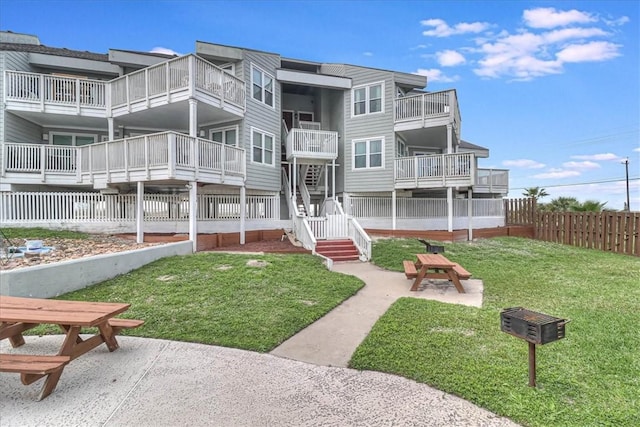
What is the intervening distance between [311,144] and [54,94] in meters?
11.7

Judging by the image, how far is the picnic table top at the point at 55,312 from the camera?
3.37 metres

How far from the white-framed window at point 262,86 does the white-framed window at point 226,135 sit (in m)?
1.95

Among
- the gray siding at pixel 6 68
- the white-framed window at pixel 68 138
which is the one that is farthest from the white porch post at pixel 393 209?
the gray siding at pixel 6 68

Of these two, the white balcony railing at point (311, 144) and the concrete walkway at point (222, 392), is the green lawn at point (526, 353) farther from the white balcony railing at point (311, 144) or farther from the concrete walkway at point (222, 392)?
the white balcony railing at point (311, 144)

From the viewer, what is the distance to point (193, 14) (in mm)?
14219

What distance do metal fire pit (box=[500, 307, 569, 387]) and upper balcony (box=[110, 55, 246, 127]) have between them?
12.1 metres

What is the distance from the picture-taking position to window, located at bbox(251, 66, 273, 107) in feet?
52.3

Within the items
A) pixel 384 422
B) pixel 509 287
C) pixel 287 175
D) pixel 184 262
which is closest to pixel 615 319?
pixel 509 287

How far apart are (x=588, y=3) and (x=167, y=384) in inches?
603

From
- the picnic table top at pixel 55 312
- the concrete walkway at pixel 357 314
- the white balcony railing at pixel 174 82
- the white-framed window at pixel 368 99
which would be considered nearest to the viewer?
the picnic table top at pixel 55 312

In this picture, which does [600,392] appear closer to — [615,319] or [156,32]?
[615,319]

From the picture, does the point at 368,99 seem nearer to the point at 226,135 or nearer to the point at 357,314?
the point at 226,135

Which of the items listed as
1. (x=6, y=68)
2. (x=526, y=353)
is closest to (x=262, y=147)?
(x=6, y=68)

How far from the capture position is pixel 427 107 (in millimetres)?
16891
